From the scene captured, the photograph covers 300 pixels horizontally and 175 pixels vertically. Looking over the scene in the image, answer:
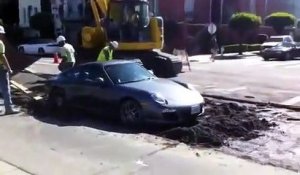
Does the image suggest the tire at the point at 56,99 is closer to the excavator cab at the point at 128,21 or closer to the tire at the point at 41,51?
the excavator cab at the point at 128,21

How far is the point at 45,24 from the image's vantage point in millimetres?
46531

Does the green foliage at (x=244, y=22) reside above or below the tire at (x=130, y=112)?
above

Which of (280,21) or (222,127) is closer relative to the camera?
(222,127)

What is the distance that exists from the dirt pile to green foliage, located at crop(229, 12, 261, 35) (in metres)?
29.9

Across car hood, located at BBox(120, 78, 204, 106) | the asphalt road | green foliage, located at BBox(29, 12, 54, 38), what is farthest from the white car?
car hood, located at BBox(120, 78, 204, 106)

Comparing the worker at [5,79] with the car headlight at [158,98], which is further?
the worker at [5,79]

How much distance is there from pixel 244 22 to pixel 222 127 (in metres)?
32.1


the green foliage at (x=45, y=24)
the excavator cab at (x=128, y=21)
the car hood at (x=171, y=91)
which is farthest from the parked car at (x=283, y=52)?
the green foliage at (x=45, y=24)

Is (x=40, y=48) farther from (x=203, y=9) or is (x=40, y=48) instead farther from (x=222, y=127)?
(x=222, y=127)

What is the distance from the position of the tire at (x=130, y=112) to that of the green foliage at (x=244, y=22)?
3178 cm

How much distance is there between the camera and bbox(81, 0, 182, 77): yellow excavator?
19438 mm

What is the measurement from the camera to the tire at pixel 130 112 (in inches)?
388

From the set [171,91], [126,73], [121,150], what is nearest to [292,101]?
[171,91]

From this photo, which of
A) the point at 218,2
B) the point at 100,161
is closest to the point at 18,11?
the point at 218,2
